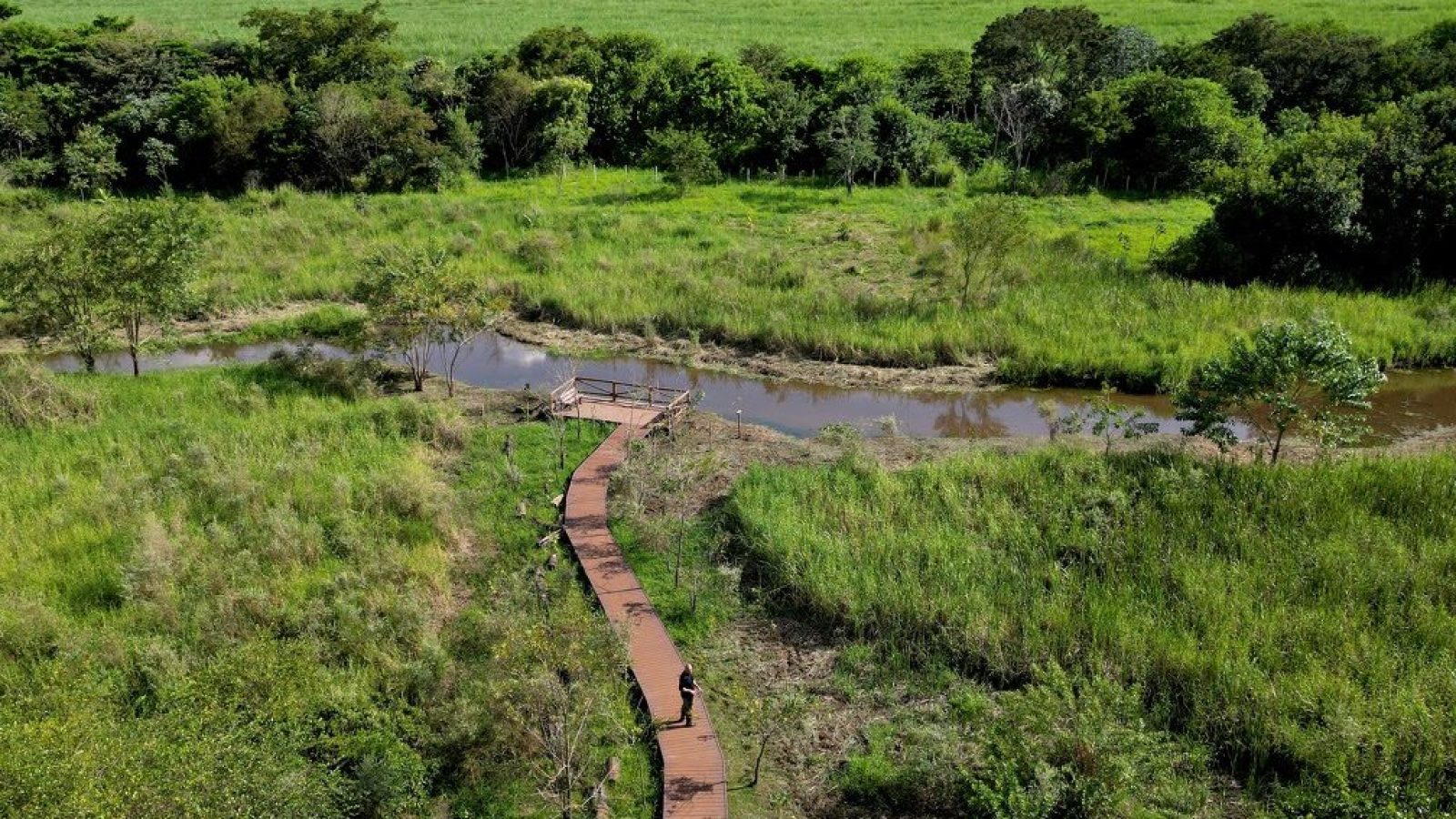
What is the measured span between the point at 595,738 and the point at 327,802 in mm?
4061

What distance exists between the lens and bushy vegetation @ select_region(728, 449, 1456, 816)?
15062mm

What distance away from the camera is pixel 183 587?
735 inches

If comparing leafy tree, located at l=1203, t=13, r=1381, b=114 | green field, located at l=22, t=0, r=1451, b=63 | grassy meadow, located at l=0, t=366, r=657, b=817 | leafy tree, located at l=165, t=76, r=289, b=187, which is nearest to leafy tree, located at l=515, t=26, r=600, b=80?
green field, located at l=22, t=0, r=1451, b=63

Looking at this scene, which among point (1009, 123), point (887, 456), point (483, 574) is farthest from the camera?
point (1009, 123)

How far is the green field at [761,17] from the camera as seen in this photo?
221 ft

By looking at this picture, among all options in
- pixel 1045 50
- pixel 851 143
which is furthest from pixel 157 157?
pixel 1045 50

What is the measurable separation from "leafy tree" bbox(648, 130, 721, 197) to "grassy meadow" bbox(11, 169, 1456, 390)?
102cm

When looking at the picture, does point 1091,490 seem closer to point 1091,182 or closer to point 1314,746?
point 1314,746

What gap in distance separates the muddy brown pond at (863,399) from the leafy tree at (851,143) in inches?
724

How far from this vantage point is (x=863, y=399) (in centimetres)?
3006

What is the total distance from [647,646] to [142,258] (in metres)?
21.2

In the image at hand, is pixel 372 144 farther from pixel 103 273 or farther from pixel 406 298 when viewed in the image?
pixel 406 298

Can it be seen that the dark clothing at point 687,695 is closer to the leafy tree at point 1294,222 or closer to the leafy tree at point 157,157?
the leafy tree at point 1294,222

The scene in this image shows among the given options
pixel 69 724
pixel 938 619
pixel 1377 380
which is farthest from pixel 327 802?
pixel 1377 380
